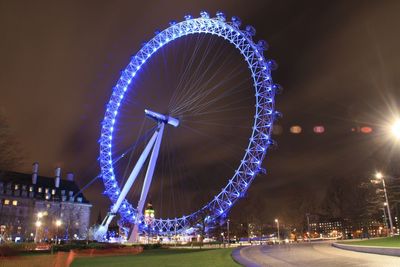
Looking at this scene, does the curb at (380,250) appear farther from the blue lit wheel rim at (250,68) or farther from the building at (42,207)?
the building at (42,207)

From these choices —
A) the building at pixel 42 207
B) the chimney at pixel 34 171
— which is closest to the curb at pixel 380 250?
the building at pixel 42 207

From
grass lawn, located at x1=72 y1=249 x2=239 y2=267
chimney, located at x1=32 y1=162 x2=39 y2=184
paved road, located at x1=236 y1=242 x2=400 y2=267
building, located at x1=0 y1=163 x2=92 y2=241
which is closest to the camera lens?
paved road, located at x1=236 y1=242 x2=400 y2=267

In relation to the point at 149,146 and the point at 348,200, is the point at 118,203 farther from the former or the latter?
A: the point at 348,200

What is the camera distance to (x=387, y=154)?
171 ft

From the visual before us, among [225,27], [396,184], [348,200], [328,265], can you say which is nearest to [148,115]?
[225,27]

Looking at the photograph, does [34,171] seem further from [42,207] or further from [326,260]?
[326,260]

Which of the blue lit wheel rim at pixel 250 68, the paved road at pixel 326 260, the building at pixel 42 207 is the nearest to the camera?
the paved road at pixel 326 260

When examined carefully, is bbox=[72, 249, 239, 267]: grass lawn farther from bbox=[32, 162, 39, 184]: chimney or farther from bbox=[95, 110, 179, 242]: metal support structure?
bbox=[32, 162, 39, 184]: chimney

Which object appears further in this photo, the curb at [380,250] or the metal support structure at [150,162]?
the metal support structure at [150,162]

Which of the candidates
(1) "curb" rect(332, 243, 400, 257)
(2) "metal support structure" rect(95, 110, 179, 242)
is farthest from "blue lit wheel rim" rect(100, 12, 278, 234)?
(1) "curb" rect(332, 243, 400, 257)

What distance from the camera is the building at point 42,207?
90688 mm

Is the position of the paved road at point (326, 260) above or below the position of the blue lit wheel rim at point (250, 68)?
below

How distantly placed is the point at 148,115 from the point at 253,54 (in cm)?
1606

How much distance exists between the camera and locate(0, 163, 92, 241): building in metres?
90.7
